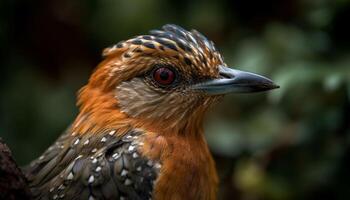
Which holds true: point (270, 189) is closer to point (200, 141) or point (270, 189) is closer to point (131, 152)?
point (200, 141)

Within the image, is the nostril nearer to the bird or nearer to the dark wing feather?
the bird

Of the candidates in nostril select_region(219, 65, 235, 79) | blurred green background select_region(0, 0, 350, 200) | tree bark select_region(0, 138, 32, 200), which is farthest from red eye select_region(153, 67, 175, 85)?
tree bark select_region(0, 138, 32, 200)

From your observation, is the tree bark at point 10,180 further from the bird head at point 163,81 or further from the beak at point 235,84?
the beak at point 235,84

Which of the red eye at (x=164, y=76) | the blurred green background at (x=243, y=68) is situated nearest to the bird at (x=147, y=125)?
the red eye at (x=164, y=76)

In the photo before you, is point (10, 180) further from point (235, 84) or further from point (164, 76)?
point (235, 84)

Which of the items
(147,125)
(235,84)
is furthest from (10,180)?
(235,84)

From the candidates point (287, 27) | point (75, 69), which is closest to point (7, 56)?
point (75, 69)

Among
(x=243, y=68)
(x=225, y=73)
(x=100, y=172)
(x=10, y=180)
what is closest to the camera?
(x=10, y=180)
